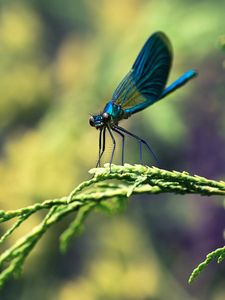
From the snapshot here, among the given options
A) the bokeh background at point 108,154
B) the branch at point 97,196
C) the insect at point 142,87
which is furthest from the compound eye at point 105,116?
the bokeh background at point 108,154

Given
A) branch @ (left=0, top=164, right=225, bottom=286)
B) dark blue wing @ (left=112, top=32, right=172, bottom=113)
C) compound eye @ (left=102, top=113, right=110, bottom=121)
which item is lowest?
branch @ (left=0, top=164, right=225, bottom=286)

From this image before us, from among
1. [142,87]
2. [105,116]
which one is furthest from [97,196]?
[142,87]

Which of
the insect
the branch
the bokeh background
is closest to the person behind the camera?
the branch

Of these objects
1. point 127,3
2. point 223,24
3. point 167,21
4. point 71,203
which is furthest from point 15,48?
point 71,203

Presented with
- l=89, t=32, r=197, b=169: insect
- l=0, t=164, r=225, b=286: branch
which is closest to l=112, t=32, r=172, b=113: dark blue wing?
l=89, t=32, r=197, b=169: insect

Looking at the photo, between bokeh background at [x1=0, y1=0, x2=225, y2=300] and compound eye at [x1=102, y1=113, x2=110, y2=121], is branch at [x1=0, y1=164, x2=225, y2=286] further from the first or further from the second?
bokeh background at [x1=0, y1=0, x2=225, y2=300]

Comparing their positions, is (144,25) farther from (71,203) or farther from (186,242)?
(71,203)

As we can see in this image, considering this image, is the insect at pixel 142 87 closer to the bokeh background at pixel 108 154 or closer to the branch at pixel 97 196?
the branch at pixel 97 196

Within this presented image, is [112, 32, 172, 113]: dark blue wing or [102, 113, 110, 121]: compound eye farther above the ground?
[112, 32, 172, 113]: dark blue wing
